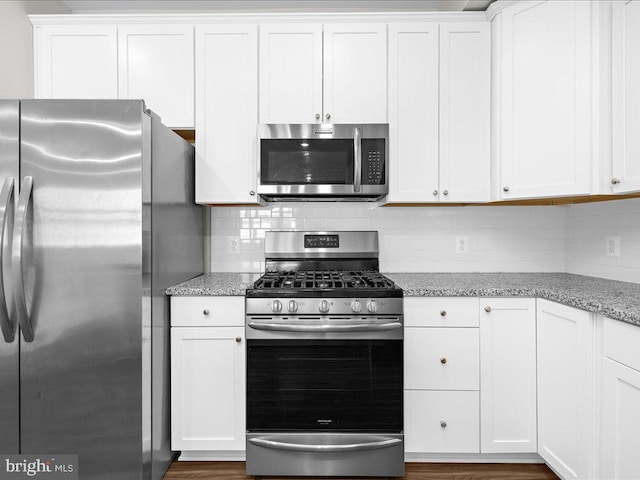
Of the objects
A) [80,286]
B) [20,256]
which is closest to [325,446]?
[80,286]

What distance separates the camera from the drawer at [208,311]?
2.02m

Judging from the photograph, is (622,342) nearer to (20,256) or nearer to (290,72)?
(290,72)

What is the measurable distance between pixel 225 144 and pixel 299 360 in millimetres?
1284

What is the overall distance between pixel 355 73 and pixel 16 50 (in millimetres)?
1891

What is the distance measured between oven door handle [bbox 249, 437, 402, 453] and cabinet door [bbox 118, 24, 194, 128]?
177 centimetres

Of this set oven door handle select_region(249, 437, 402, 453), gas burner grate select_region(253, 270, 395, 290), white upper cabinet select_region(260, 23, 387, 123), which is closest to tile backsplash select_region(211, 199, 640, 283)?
gas burner grate select_region(253, 270, 395, 290)

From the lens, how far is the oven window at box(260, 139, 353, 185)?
2270 mm

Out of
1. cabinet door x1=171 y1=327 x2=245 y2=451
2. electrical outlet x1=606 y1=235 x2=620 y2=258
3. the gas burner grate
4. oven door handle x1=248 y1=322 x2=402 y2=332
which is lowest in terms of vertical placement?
cabinet door x1=171 y1=327 x2=245 y2=451

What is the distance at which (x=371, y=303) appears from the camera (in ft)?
6.33

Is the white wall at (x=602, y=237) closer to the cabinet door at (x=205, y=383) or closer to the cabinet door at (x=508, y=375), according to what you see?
the cabinet door at (x=508, y=375)

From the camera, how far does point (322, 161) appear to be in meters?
2.28

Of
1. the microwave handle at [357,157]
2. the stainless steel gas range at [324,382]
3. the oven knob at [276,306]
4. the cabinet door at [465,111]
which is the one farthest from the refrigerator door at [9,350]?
the cabinet door at [465,111]

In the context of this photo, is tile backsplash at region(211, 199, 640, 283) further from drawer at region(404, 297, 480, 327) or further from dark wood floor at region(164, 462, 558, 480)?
dark wood floor at region(164, 462, 558, 480)

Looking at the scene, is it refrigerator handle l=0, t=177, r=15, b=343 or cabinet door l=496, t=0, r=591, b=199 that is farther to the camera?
cabinet door l=496, t=0, r=591, b=199
